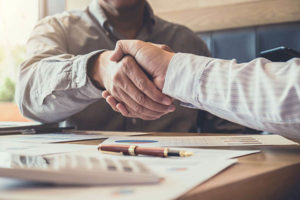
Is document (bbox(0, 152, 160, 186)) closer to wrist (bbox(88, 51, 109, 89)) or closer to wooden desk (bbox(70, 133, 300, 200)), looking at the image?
wooden desk (bbox(70, 133, 300, 200))

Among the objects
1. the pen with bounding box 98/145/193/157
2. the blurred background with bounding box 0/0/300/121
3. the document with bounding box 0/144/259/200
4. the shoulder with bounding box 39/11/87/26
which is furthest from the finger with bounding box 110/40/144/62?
the blurred background with bounding box 0/0/300/121

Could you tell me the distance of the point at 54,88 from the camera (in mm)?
794

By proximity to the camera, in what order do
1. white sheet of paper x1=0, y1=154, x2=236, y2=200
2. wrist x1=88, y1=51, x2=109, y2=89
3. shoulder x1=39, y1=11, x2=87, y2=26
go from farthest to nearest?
1. shoulder x1=39, y1=11, x2=87, y2=26
2. wrist x1=88, y1=51, x2=109, y2=89
3. white sheet of paper x1=0, y1=154, x2=236, y2=200

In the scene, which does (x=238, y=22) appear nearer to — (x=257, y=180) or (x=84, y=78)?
(x=84, y=78)

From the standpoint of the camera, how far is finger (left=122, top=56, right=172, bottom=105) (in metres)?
0.66

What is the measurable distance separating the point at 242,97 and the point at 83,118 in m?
0.70

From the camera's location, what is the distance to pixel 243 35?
1386 mm

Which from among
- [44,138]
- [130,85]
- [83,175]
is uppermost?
[83,175]

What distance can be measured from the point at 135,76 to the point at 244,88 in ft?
0.85

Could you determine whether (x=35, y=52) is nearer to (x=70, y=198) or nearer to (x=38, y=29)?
(x=38, y=29)

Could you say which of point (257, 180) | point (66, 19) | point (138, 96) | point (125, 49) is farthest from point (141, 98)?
point (66, 19)

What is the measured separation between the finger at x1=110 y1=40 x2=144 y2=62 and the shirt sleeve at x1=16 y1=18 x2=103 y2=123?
0.08 meters

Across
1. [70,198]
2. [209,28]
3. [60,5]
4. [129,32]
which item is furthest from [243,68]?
[60,5]

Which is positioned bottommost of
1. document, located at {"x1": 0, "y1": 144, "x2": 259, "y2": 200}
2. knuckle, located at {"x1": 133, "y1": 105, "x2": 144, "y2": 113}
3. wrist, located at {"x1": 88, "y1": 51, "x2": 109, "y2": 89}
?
knuckle, located at {"x1": 133, "y1": 105, "x2": 144, "y2": 113}
